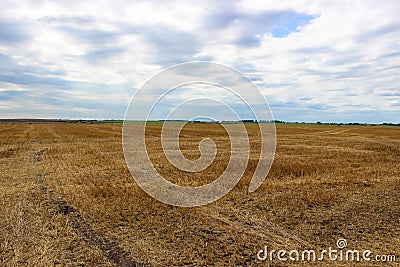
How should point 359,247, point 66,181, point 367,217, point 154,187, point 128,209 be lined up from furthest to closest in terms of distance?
point 66,181 → point 154,187 → point 128,209 → point 367,217 → point 359,247

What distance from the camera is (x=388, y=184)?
43.9 ft

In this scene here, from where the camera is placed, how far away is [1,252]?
6930 millimetres

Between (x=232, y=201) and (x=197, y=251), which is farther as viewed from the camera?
(x=232, y=201)

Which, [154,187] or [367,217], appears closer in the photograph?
[367,217]

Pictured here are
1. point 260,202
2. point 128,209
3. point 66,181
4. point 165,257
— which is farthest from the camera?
point 66,181

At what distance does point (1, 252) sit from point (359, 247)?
769cm

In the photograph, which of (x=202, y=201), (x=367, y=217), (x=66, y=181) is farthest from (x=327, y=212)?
(x=66, y=181)

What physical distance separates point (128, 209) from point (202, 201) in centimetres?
255

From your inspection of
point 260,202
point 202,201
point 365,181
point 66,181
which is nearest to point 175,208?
point 202,201

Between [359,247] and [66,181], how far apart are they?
11.5 metres

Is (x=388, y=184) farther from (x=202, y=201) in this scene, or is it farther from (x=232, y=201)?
(x=202, y=201)

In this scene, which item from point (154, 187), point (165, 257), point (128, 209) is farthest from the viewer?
point (154, 187)

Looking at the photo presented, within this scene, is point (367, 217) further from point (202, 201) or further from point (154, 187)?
point (154, 187)

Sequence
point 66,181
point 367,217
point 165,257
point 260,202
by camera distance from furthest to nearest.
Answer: point 66,181 → point 260,202 → point 367,217 → point 165,257
